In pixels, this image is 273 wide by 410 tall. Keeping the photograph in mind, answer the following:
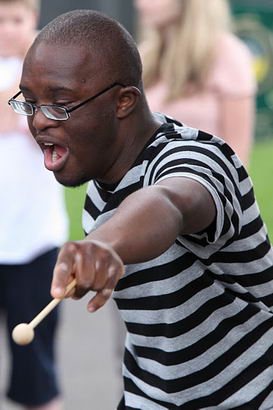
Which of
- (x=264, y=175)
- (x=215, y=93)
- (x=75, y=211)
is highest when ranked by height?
(x=215, y=93)

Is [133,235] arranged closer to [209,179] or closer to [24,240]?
[209,179]

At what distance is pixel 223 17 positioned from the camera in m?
5.73

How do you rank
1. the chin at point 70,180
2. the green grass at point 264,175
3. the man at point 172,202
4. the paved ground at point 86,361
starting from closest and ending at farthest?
the man at point 172,202 < the chin at point 70,180 < the paved ground at point 86,361 < the green grass at point 264,175

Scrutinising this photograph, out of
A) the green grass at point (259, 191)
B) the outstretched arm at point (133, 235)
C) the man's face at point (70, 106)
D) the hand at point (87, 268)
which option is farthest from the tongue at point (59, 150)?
the green grass at point (259, 191)

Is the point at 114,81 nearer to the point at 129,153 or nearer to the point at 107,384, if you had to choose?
the point at 129,153

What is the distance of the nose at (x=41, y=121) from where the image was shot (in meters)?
2.77

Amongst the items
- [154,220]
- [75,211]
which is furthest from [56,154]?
[75,211]

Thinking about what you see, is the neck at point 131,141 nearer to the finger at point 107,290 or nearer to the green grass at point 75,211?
the finger at point 107,290

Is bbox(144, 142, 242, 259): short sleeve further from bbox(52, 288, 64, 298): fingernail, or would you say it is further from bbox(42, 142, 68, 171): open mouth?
bbox(52, 288, 64, 298): fingernail

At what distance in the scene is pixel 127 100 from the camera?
2.91 metres

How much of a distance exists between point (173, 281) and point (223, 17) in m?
3.02

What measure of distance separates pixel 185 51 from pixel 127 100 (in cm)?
263

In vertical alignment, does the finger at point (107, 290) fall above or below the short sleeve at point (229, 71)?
above

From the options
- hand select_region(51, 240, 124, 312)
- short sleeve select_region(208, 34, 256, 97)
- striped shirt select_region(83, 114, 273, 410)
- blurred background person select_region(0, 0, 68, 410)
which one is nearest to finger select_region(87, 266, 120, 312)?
hand select_region(51, 240, 124, 312)
